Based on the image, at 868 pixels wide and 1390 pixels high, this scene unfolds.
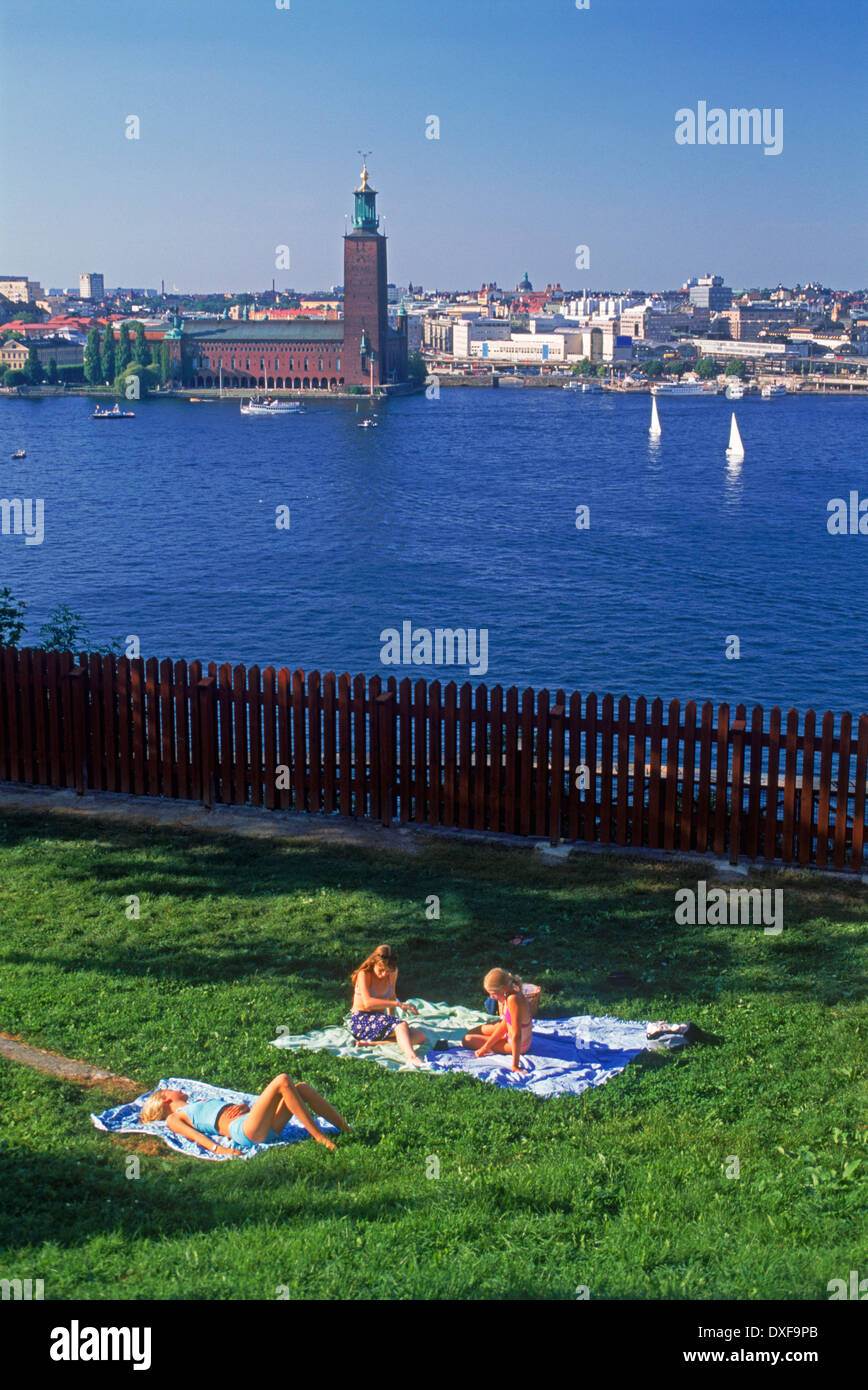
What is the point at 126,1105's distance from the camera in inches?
268

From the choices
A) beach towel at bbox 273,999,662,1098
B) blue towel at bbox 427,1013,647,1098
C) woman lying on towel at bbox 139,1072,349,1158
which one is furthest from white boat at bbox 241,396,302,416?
woman lying on towel at bbox 139,1072,349,1158

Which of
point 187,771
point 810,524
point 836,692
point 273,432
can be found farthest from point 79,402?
point 187,771

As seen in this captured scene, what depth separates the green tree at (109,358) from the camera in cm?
19712

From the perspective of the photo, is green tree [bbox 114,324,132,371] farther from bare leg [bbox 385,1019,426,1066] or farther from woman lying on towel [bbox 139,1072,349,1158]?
woman lying on towel [bbox 139,1072,349,1158]

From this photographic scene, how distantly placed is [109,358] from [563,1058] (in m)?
203

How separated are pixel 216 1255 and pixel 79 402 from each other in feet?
638

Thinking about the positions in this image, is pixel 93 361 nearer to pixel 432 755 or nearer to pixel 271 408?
pixel 271 408

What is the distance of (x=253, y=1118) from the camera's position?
6516 mm

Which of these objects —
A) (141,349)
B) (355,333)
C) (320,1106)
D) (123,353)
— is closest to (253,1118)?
(320,1106)

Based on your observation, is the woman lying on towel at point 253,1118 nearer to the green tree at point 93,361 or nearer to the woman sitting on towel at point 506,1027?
the woman sitting on towel at point 506,1027

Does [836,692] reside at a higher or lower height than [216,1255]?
lower

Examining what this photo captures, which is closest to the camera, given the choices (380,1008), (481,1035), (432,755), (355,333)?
(481,1035)
